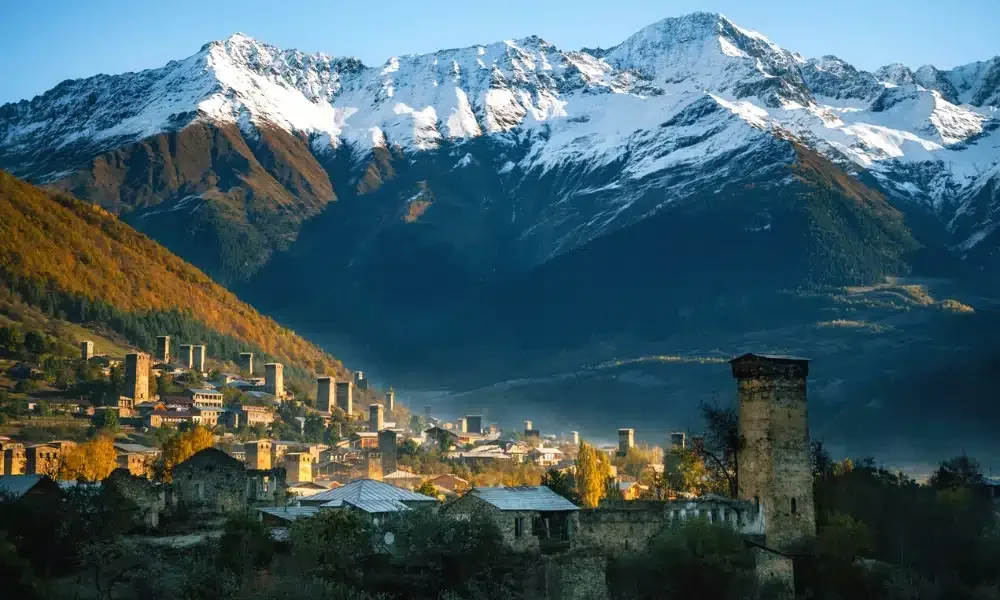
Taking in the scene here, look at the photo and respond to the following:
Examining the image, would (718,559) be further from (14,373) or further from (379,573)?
(14,373)

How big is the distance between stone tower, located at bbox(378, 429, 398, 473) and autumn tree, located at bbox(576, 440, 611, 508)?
34.2 metres

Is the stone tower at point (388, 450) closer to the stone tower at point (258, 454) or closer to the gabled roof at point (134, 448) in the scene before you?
the stone tower at point (258, 454)

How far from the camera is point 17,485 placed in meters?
83.6

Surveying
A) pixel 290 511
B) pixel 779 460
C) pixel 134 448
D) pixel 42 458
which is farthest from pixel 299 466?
pixel 779 460

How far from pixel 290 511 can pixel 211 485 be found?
28.0 ft

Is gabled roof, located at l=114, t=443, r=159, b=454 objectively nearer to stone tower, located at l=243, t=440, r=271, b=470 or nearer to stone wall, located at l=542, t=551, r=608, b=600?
stone tower, located at l=243, t=440, r=271, b=470

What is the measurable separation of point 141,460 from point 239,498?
55.6 m

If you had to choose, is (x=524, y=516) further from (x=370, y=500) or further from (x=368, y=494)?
(x=368, y=494)

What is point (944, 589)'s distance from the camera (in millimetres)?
80312

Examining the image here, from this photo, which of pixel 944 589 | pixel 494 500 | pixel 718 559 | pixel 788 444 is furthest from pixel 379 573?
pixel 944 589

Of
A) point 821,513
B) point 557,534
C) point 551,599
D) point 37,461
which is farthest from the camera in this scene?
point 37,461

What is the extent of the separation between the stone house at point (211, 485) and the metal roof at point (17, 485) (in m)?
7.20

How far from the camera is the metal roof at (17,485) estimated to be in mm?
79444

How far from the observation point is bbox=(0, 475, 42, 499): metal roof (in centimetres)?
7944
